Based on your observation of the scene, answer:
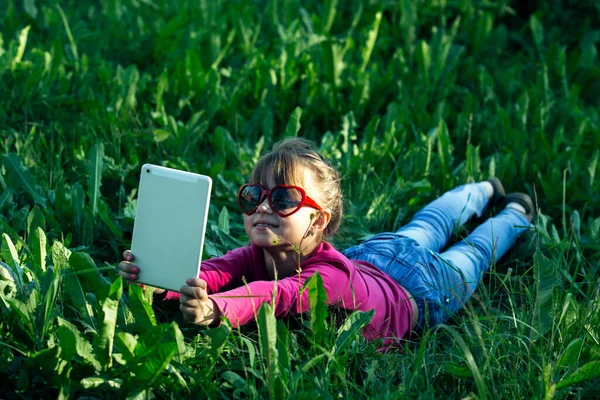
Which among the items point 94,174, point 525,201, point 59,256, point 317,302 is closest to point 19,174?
point 94,174

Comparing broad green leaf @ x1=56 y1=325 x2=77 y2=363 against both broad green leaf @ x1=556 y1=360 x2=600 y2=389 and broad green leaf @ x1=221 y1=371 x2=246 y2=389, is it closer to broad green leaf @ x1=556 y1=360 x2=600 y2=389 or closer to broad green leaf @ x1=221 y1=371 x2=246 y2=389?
broad green leaf @ x1=221 y1=371 x2=246 y2=389

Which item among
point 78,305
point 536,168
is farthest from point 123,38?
point 78,305

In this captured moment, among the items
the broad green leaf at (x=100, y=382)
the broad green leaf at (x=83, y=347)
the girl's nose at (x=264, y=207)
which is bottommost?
the broad green leaf at (x=100, y=382)

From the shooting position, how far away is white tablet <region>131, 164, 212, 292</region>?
2.29m

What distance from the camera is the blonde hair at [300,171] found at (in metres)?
2.67

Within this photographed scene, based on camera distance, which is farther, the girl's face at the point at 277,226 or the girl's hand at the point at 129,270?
the girl's face at the point at 277,226

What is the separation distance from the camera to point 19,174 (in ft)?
11.1

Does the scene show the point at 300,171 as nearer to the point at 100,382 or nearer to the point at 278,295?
the point at 278,295

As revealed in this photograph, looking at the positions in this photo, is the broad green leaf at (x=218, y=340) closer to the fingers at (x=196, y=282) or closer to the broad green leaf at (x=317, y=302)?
the fingers at (x=196, y=282)

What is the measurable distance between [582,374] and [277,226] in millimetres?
983

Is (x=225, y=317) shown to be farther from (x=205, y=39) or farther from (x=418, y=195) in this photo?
(x=205, y=39)

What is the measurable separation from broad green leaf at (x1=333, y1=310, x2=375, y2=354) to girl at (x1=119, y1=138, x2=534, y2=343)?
11cm

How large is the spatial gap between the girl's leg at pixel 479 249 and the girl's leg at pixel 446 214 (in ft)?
0.28

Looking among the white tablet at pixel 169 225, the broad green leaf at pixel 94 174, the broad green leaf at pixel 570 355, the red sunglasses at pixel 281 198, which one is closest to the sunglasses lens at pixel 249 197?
the red sunglasses at pixel 281 198
